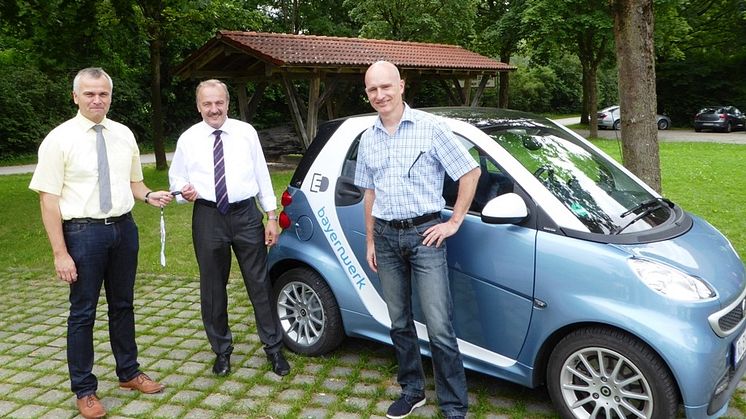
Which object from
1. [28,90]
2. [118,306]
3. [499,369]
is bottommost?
[499,369]

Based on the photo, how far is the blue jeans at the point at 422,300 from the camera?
10.1ft

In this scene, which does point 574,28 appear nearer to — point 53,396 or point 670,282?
point 670,282

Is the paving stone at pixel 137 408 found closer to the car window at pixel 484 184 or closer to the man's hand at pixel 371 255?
the man's hand at pixel 371 255

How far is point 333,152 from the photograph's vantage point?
4078 mm

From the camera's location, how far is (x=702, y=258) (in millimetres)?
3074

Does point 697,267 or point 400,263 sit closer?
point 697,267

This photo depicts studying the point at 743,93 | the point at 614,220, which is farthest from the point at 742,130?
the point at 614,220

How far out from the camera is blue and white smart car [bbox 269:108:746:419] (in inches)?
110

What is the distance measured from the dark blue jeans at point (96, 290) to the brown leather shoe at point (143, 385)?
0.07m

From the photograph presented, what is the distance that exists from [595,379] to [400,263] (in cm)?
113

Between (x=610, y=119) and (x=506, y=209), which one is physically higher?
(x=506, y=209)

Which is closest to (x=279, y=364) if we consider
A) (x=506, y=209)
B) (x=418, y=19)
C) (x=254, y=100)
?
(x=506, y=209)

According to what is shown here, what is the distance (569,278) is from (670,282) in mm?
451

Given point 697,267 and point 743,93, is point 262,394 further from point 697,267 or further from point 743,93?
point 743,93
